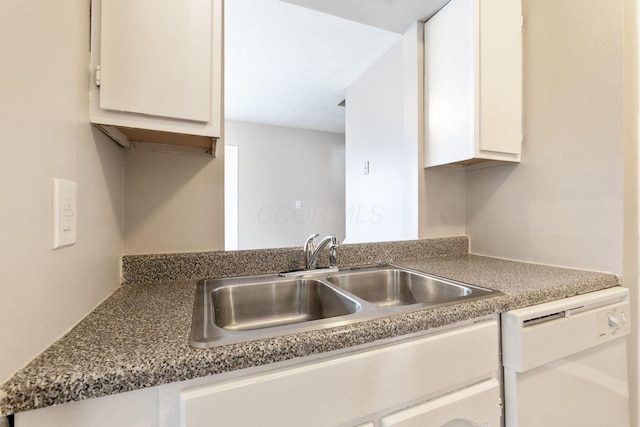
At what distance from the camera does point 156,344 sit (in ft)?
1.68

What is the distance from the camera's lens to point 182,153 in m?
1.05

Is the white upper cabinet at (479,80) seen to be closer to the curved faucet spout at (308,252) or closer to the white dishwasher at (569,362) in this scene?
the white dishwasher at (569,362)

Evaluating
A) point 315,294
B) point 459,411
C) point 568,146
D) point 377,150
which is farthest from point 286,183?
point 459,411

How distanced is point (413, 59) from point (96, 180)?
4.85 ft

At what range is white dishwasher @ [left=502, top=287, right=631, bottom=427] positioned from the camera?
0.77 m

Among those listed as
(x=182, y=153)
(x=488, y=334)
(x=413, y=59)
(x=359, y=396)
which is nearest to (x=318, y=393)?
(x=359, y=396)

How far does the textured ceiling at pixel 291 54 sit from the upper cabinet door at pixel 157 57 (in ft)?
2.87

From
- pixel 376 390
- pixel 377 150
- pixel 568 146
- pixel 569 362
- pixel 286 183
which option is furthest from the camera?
pixel 286 183

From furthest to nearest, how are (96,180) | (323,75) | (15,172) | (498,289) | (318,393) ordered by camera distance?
1. (323,75)
2. (498,289)
3. (96,180)
4. (318,393)
5. (15,172)

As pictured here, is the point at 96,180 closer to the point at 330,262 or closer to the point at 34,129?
the point at 34,129

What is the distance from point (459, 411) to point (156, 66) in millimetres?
1187

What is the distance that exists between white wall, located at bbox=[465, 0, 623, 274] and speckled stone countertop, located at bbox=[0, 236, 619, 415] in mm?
276

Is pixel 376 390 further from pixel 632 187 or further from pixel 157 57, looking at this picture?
pixel 632 187

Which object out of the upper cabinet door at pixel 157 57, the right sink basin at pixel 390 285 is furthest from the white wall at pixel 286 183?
the upper cabinet door at pixel 157 57
